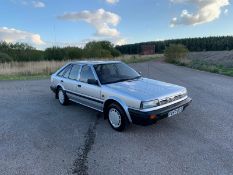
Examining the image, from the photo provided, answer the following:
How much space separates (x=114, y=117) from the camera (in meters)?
4.82

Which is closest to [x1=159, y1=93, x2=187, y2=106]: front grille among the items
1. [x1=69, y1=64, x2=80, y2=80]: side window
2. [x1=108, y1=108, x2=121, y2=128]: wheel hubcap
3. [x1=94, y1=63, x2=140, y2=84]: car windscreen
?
[x1=108, y1=108, x2=121, y2=128]: wheel hubcap

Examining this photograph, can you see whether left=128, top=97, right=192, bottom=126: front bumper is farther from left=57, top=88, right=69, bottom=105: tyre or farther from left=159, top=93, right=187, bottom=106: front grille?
left=57, top=88, right=69, bottom=105: tyre

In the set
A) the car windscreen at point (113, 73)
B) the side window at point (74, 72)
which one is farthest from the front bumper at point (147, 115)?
the side window at point (74, 72)

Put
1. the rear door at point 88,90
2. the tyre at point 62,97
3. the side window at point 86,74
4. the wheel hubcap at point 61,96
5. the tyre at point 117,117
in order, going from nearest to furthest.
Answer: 1. the tyre at point 117,117
2. the rear door at point 88,90
3. the side window at point 86,74
4. the tyre at point 62,97
5. the wheel hubcap at point 61,96

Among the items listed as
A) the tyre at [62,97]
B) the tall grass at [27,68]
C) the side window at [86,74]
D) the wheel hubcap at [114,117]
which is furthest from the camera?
the tall grass at [27,68]

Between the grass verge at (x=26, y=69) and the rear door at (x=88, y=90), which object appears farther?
the grass verge at (x=26, y=69)

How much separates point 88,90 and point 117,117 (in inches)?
48.2

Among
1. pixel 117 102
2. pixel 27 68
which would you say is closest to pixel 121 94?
pixel 117 102

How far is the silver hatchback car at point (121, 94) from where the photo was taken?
14.0 feet

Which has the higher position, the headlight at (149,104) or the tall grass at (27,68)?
the tall grass at (27,68)

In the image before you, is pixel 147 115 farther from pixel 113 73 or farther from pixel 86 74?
pixel 86 74

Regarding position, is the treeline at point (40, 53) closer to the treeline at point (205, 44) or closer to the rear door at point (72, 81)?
the rear door at point (72, 81)

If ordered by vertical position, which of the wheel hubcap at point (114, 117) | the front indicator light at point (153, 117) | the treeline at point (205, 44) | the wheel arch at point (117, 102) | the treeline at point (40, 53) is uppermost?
the treeline at point (205, 44)

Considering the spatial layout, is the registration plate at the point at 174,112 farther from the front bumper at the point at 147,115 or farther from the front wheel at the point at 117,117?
the front wheel at the point at 117,117
